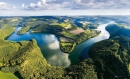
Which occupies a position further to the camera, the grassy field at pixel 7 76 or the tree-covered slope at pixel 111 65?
the tree-covered slope at pixel 111 65

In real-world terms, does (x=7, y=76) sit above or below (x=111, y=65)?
below

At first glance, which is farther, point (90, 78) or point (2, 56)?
point (2, 56)

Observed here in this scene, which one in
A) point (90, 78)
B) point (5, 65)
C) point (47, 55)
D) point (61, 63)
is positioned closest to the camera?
point (90, 78)

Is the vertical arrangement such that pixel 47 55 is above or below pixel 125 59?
below

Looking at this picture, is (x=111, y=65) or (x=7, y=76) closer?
(x=7, y=76)

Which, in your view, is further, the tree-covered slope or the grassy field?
the tree-covered slope

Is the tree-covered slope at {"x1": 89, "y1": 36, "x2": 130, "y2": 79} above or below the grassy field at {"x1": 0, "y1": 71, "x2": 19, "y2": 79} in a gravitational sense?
above

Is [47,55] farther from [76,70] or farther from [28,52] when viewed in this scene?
[76,70]

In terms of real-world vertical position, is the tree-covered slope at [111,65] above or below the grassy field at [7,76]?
above

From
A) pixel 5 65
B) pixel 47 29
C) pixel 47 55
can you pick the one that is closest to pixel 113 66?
pixel 47 55

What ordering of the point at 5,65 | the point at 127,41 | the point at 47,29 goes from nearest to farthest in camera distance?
the point at 5,65
the point at 127,41
the point at 47,29
